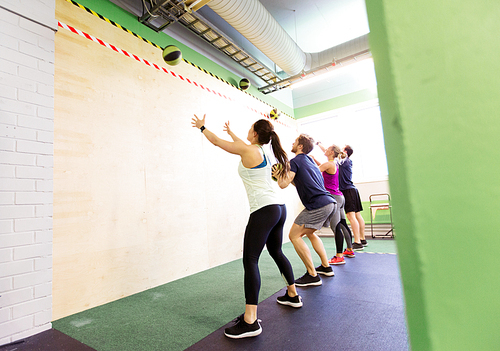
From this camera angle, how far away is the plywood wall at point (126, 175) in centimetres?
271

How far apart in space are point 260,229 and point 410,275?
5.39 feet

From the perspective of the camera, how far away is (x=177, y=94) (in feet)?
13.5

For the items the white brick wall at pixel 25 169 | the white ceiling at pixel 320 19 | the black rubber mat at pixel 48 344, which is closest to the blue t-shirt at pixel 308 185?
the black rubber mat at pixel 48 344

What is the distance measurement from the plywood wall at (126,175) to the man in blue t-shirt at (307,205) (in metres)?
1.76

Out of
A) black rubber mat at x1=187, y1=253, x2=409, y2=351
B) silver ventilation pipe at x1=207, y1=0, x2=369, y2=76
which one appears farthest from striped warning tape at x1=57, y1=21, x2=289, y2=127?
black rubber mat at x1=187, y1=253, x2=409, y2=351

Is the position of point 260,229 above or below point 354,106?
below

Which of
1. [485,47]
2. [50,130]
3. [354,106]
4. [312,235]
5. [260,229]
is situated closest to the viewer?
[485,47]

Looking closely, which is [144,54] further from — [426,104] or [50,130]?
[426,104]

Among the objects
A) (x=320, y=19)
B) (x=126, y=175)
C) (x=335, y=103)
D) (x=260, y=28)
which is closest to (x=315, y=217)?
(x=126, y=175)

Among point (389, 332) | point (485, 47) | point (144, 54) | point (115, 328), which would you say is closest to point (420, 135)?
point (485, 47)

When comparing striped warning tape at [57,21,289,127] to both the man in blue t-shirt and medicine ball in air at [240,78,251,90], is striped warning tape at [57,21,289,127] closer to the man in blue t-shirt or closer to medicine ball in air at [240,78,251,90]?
medicine ball in air at [240,78,251,90]

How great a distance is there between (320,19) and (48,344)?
20.9ft

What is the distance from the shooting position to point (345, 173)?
4.80 metres

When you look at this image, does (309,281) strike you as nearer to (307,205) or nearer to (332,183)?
(307,205)
